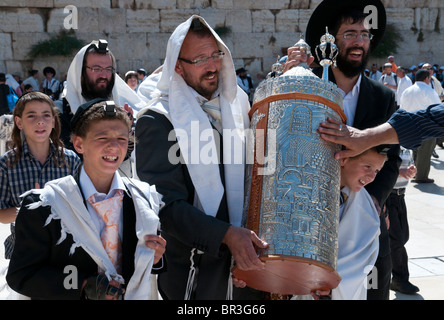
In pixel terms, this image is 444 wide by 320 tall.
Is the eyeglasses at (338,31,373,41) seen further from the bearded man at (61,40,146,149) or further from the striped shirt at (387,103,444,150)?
the bearded man at (61,40,146,149)

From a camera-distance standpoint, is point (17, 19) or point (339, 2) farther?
point (17, 19)

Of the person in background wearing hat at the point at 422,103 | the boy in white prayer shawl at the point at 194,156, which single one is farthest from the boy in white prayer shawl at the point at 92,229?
the person in background wearing hat at the point at 422,103

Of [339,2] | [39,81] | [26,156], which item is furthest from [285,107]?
[39,81]

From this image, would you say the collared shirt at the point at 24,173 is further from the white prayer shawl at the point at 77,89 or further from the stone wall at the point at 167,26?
the stone wall at the point at 167,26

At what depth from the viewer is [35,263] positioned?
82.4 inches

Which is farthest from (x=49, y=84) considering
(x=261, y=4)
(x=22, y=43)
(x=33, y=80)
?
(x=261, y=4)

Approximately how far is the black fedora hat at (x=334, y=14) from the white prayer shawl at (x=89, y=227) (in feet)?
5.59

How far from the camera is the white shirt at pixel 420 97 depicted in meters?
9.93

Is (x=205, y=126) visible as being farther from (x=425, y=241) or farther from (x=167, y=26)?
(x=167, y=26)

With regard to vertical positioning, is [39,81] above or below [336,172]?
above

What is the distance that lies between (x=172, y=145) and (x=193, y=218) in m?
0.41

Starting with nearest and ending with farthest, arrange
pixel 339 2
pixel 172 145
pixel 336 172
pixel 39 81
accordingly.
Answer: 1. pixel 336 172
2. pixel 172 145
3. pixel 339 2
4. pixel 39 81

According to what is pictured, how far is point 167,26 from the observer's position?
60.7 feet
